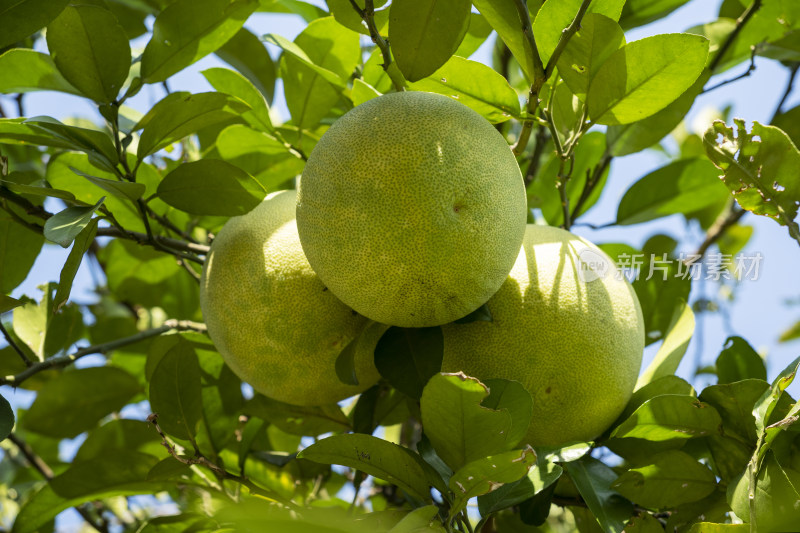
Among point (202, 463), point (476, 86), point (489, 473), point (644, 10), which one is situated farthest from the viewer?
point (644, 10)

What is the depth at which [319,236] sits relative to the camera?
0.86 meters

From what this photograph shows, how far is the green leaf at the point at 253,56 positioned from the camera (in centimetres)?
149

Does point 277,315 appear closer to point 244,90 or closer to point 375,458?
point 375,458

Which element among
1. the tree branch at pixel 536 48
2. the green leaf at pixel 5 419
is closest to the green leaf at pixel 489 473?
the tree branch at pixel 536 48

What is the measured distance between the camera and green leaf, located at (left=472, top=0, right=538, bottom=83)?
941 mm

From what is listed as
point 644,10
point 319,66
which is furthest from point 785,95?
point 319,66

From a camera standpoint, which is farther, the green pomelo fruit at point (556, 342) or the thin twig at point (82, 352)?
the thin twig at point (82, 352)

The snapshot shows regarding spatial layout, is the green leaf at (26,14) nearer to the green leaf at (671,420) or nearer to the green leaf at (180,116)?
the green leaf at (180,116)

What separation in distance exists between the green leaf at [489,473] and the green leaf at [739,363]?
0.48m

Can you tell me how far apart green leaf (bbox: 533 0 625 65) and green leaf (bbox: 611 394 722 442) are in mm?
476

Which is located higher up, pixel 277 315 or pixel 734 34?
pixel 734 34

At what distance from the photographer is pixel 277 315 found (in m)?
1.02

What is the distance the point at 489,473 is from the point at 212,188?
A: 58 centimetres

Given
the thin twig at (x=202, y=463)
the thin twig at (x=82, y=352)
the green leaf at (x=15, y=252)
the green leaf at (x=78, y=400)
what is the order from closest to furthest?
the thin twig at (x=202, y=463) → the thin twig at (x=82, y=352) → the green leaf at (x=15, y=252) → the green leaf at (x=78, y=400)
